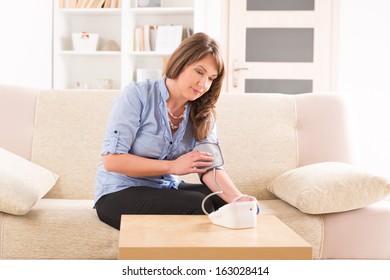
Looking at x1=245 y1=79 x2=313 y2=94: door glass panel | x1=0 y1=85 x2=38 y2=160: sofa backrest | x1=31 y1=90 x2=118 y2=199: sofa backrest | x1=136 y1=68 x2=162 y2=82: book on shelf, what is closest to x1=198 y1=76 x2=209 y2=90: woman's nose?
x1=31 y1=90 x2=118 y2=199: sofa backrest

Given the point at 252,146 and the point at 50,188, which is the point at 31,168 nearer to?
the point at 50,188

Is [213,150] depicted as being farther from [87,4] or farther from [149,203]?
[87,4]

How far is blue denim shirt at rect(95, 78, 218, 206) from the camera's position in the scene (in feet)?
6.45

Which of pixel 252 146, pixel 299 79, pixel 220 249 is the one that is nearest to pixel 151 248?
pixel 220 249

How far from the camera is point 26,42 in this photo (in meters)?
4.54

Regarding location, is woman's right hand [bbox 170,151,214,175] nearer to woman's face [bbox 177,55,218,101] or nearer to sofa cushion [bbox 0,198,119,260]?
woman's face [bbox 177,55,218,101]

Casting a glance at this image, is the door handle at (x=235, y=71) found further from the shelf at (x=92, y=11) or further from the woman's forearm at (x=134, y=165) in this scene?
the woman's forearm at (x=134, y=165)

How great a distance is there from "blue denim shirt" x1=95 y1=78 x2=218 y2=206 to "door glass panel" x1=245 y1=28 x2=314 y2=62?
3.33m

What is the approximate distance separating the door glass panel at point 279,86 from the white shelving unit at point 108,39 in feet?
2.57

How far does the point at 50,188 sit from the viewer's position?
2.36 metres

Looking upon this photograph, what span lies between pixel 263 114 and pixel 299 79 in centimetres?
272

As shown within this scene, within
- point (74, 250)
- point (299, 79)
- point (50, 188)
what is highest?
point (299, 79)

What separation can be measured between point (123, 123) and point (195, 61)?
32 centimetres

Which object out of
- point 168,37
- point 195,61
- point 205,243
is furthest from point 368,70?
point 205,243
